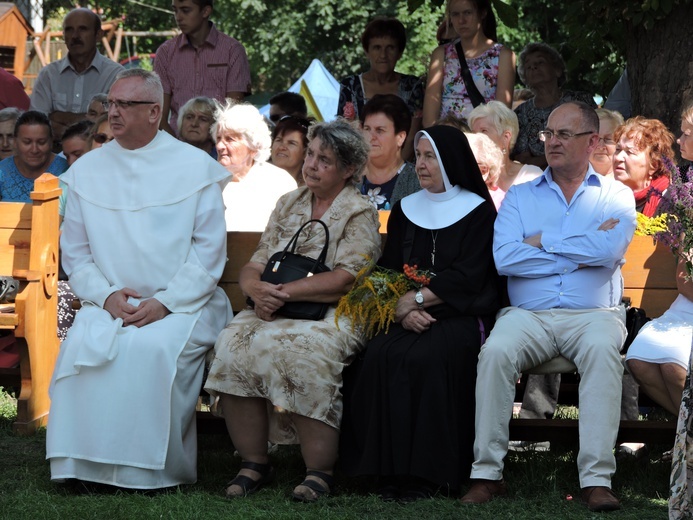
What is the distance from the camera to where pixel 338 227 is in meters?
6.23

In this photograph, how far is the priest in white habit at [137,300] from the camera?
19.0 ft

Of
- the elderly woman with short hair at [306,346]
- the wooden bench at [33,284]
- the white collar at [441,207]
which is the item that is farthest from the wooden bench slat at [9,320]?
the white collar at [441,207]

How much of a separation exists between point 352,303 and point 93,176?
1.70 m

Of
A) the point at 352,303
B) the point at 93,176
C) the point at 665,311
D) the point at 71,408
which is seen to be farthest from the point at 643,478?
the point at 93,176

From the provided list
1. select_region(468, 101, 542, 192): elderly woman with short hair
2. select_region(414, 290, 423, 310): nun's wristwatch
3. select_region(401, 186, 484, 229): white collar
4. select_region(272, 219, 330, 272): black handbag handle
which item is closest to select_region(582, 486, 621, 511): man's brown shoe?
select_region(414, 290, 423, 310): nun's wristwatch

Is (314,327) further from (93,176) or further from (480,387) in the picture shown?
(93,176)

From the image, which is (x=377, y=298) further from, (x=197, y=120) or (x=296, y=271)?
(x=197, y=120)

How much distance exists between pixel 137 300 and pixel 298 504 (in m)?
1.49

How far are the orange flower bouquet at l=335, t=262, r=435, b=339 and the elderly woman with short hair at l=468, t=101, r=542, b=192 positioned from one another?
1801 mm

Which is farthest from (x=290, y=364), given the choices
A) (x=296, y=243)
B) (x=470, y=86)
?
(x=470, y=86)

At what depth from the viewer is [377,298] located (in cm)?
590

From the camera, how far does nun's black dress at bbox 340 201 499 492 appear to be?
18.5 feet

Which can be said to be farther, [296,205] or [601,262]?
[296,205]

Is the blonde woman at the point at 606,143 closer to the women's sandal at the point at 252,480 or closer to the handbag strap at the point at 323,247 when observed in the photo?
the handbag strap at the point at 323,247
